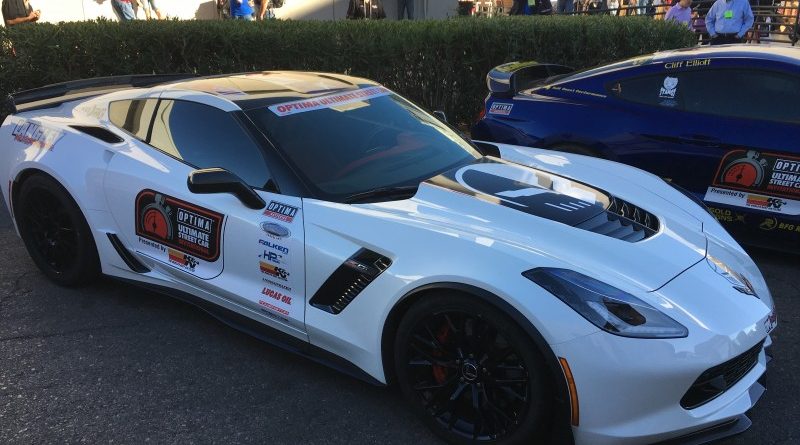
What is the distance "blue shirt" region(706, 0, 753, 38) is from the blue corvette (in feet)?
19.2

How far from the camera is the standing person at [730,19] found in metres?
9.88

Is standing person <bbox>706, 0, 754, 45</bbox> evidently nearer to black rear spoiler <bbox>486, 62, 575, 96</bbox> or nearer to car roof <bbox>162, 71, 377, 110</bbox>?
black rear spoiler <bbox>486, 62, 575, 96</bbox>

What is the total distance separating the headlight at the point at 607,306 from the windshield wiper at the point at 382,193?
807mm

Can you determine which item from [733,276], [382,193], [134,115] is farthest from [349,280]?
[134,115]

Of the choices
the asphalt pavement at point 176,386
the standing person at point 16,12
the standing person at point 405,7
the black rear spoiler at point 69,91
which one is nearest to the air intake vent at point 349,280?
the asphalt pavement at point 176,386

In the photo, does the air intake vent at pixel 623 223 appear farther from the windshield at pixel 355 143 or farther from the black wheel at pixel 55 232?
the black wheel at pixel 55 232

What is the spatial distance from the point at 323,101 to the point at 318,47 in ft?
15.0

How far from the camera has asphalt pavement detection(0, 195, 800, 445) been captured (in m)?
2.72

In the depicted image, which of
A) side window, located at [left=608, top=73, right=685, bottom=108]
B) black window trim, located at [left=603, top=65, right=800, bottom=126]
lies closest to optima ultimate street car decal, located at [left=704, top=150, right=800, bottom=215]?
black window trim, located at [left=603, top=65, right=800, bottom=126]

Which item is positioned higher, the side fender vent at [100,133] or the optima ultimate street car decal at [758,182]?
the side fender vent at [100,133]

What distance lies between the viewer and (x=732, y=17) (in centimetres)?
988

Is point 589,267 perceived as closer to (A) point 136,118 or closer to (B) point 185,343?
(B) point 185,343

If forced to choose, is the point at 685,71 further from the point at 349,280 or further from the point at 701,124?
the point at 349,280

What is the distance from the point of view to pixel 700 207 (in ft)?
11.5
